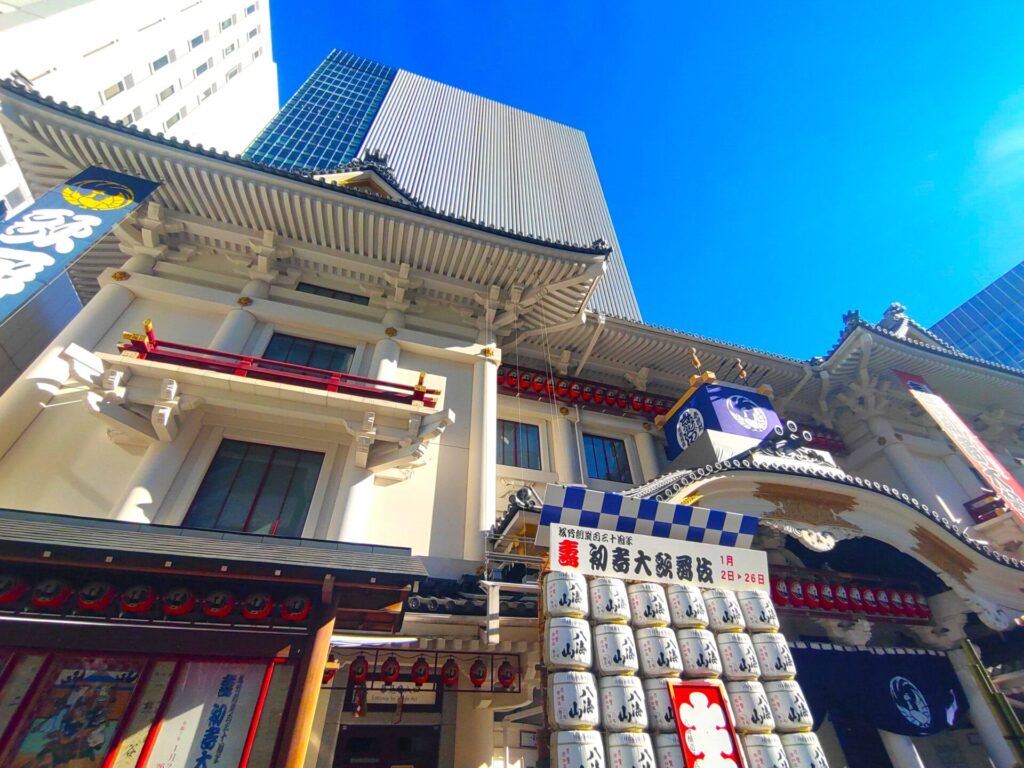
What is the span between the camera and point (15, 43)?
71.9 ft

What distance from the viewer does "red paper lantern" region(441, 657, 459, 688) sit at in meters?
5.95

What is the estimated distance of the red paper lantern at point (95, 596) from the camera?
462 centimetres

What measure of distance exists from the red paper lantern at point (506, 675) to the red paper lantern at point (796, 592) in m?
5.98

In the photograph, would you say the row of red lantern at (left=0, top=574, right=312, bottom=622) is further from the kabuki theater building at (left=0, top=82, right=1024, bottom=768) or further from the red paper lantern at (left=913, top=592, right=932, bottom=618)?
A: the red paper lantern at (left=913, top=592, right=932, bottom=618)

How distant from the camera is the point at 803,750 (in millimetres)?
5289

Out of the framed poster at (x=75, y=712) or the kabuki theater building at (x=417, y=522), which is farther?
the kabuki theater building at (x=417, y=522)

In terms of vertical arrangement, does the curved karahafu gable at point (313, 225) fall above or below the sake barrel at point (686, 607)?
above

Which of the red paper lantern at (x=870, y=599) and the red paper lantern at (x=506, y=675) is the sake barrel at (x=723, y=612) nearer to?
the red paper lantern at (x=506, y=675)

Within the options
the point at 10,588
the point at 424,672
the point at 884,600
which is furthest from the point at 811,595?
the point at 10,588

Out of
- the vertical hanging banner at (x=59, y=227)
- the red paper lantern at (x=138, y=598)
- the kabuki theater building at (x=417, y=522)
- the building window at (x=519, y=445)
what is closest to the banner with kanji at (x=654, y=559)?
the kabuki theater building at (x=417, y=522)

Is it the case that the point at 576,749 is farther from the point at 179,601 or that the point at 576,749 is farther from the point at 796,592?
the point at 796,592

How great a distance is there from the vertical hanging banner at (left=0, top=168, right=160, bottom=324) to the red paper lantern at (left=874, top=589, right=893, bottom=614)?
15.4 metres

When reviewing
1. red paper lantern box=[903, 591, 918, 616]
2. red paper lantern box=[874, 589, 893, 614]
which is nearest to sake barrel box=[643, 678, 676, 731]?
red paper lantern box=[874, 589, 893, 614]

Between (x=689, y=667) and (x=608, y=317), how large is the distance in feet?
29.0
